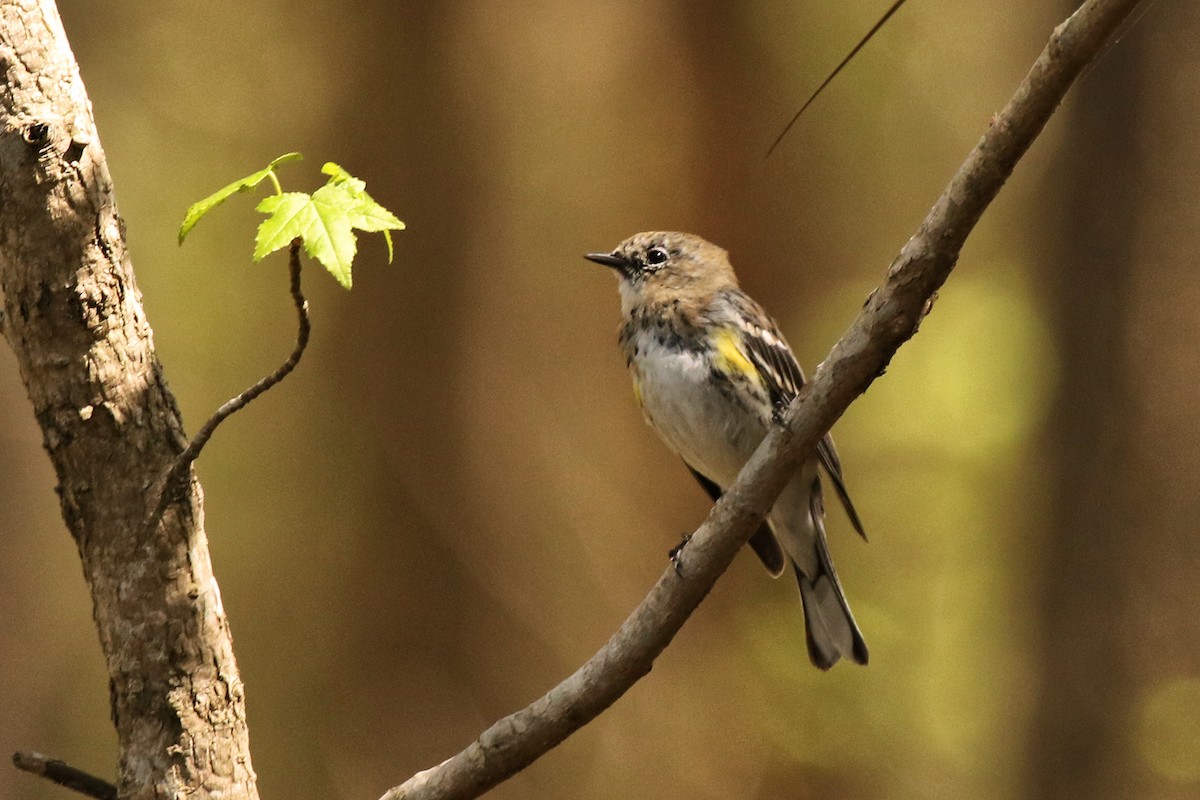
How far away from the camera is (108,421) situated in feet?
7.04

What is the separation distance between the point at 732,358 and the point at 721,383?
93 mm

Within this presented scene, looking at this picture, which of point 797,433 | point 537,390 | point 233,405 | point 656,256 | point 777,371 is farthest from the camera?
point 537,390

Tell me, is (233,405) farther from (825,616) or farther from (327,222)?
(825,616)

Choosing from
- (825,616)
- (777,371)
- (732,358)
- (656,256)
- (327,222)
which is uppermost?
(327,222)

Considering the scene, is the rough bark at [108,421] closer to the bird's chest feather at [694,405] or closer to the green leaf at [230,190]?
the green leaf at [230,190]

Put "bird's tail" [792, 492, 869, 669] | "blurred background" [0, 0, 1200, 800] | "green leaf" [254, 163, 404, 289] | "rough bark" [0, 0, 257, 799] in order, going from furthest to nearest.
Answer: "blurred background" [0, 0, 1200, 800]
"bird's tail" [792, 492, 869, 669]
"rough bark" [0, 0, 257, 799]
"green leaf" [254, 163, 404, 289]

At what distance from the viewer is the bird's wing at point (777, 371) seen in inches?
148

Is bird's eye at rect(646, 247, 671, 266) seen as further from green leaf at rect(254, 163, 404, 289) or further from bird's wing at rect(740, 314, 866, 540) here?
green leaf at rect(254, 163, 404, 289)

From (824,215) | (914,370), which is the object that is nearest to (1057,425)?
(914,370)

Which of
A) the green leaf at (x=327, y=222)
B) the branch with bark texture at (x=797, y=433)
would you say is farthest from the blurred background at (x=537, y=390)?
the green leaf at (x=327, y=222)

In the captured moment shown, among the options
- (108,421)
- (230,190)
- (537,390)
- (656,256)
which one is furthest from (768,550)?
(537,390)

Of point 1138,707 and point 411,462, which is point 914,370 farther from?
point 411,462

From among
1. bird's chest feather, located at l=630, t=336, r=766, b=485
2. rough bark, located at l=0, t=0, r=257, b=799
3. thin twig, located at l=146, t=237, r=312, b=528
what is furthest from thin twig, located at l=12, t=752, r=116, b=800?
bird's chest feather, located at l=630, t=336, r=766, b=485

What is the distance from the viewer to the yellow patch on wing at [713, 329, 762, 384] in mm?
3729
